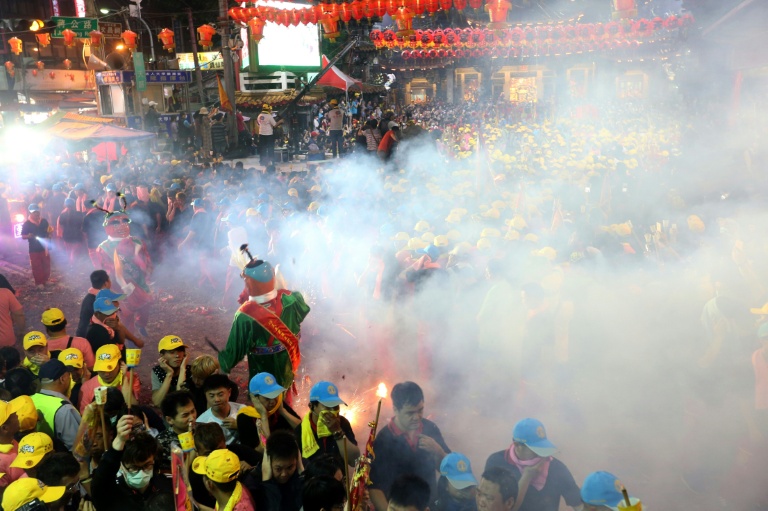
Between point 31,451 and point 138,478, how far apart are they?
57 cm

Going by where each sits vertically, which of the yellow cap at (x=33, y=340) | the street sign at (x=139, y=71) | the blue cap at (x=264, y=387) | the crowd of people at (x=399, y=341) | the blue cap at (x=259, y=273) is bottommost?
the crowd of people at (x=399, y=341)

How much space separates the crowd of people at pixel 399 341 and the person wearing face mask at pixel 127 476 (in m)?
0.01

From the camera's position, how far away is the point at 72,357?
13.9 ft

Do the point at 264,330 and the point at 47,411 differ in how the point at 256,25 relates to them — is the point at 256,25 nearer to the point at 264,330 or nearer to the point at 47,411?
the point at 264,330

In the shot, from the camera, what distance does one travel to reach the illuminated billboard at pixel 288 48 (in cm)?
2461

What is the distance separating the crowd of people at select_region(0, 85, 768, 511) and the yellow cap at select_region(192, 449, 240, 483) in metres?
0.01

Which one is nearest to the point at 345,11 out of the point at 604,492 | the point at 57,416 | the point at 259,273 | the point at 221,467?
the point at 259,273

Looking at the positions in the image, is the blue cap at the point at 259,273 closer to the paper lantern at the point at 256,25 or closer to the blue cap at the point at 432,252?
the blue cap at the point at 432,252

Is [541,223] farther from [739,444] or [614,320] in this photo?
[739,444]

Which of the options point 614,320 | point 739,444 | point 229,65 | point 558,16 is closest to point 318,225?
point 614,320

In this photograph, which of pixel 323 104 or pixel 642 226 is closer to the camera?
pixel 642 226

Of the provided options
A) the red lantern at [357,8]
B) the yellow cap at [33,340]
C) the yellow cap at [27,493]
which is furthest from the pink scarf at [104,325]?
the red lantern at [357,8]

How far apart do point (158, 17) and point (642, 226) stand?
95.7ft

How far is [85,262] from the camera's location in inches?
439
